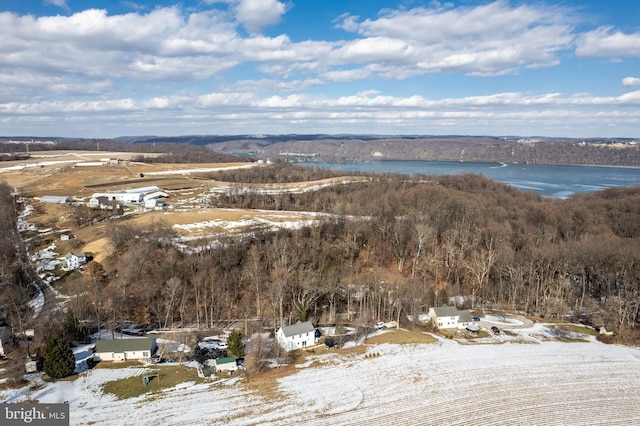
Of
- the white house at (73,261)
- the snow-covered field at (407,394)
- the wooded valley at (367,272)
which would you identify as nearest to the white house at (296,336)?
the snow-covered field at (407,394)

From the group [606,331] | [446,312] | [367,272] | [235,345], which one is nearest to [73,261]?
[235,345]

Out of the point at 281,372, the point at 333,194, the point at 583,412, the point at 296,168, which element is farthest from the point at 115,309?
the point at 296,168

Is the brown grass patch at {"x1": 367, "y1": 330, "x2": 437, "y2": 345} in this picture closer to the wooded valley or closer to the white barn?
the wooded valley

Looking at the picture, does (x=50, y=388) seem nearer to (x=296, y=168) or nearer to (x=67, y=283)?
(x=67, y=283)

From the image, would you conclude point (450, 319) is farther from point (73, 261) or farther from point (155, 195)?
point (155, 195)

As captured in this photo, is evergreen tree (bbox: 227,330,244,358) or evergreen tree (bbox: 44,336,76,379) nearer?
evergreen tree (bbox: 44,336,76,379)

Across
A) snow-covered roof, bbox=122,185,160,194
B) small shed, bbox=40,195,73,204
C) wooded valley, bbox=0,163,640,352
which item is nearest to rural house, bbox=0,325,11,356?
wooded valley, bbox=0,163,640,352
